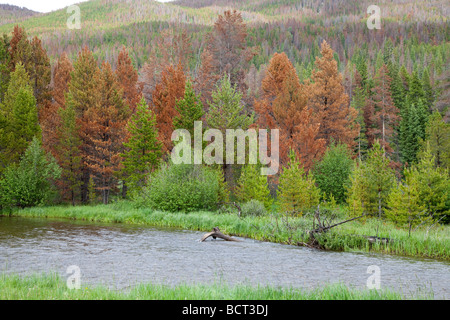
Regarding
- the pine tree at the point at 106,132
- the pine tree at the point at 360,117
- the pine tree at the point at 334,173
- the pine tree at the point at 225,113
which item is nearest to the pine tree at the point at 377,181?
the pine tree at the point at 334,173

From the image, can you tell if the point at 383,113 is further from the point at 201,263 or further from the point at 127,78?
the point at 201,263

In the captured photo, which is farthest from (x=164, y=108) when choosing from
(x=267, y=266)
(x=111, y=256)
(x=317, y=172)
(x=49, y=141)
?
(x=267, y=266)

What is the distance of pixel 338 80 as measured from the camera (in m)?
43.8

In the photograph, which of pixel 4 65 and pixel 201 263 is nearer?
pixel 201 263

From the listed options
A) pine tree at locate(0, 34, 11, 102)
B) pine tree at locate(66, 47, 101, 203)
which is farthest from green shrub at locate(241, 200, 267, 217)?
pine tree at locate(0, 34, 11, 102)

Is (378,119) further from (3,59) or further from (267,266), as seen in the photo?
(3,59)

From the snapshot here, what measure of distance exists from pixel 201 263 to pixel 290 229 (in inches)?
281

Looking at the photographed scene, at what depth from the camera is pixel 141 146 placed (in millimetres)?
39406

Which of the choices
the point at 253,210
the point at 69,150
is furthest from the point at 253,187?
the point at 69,150

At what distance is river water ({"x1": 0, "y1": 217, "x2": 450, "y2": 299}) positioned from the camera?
13757mm

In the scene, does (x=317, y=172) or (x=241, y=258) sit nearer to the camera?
(x=241, y=258)

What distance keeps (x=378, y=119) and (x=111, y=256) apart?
43.9 m

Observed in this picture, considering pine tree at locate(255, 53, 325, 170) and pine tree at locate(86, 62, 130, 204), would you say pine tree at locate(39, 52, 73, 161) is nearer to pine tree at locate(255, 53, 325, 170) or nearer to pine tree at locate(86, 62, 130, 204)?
pine tree at locate(86, 62, 130, 204)

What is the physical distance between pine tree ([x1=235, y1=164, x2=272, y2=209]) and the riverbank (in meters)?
3.81
